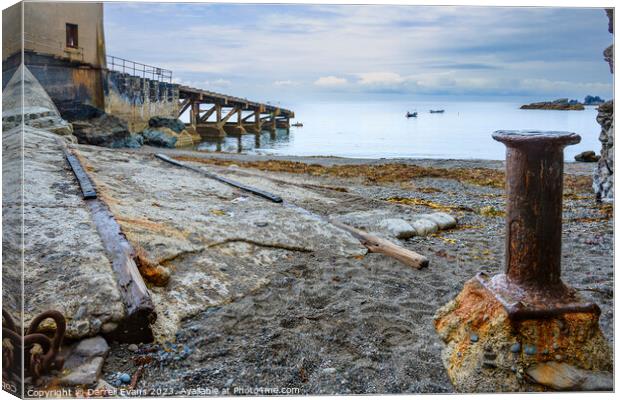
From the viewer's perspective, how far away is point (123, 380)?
3.12 meters

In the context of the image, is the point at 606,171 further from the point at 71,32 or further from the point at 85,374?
the point at 85,374

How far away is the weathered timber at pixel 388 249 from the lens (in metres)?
5.12

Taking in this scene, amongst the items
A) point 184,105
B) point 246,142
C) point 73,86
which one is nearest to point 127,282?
point 73,86

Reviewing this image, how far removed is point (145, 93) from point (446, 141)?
14.7 m

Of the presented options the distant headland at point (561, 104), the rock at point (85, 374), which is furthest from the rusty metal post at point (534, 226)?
the rock at point (85, 374)

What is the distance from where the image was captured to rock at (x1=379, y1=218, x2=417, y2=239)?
6.16 meters

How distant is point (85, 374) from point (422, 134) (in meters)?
16.7

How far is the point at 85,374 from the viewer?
3109 mm

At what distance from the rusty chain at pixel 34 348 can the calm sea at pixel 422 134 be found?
3370mm

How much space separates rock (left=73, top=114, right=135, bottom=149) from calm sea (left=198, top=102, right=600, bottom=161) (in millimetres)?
6391

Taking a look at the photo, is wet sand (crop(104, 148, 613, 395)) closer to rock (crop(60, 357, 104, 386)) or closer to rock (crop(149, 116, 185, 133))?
rock (crop(60, 357, 104, 386))

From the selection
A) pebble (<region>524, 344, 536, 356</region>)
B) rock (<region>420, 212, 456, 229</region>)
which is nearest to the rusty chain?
pebble (<region>524, 344, 536, 356</region>)

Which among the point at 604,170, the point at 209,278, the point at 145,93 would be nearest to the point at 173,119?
the point at 145,93

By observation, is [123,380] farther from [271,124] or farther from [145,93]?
[271,124]
